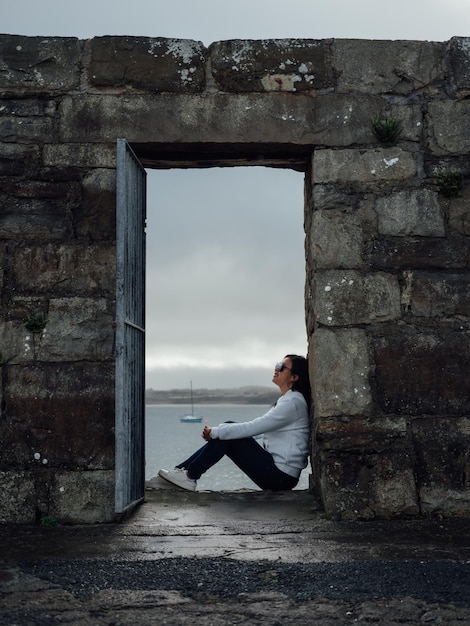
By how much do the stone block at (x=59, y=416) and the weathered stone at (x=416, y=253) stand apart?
1.90 metres

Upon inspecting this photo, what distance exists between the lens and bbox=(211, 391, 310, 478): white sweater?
552cm

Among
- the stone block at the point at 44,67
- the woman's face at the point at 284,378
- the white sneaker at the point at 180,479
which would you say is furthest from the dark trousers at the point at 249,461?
the stone block at the point at 44,67

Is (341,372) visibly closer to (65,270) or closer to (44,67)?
(65,270)

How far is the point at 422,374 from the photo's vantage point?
5.04 metres

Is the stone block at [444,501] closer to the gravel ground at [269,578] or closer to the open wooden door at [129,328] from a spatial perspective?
the gravel ground at [269,578]

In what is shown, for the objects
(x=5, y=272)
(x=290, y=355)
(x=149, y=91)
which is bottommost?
(x=290, y=355)

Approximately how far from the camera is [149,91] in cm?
523

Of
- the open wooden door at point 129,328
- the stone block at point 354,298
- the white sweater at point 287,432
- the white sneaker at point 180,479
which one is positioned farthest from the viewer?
the white sneaker at point 180,479

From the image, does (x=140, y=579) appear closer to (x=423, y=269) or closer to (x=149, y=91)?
(x=423, y=269)

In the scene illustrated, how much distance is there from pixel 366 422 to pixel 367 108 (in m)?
2.08

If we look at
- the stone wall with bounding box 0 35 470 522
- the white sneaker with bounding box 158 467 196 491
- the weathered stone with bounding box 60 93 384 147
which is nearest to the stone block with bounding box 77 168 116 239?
the stone wall with bounding box 0 35 470 522

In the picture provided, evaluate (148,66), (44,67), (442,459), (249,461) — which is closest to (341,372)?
(442,459)

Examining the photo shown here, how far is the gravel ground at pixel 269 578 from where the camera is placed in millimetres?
3191

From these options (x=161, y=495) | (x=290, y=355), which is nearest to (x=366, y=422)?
(x=290, y=355)
